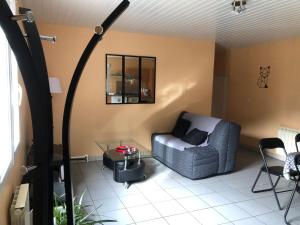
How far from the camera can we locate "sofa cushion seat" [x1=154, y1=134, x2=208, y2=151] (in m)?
3.93

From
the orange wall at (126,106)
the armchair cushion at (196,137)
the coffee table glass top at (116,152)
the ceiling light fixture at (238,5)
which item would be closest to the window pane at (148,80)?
the orange wall at (126,106)

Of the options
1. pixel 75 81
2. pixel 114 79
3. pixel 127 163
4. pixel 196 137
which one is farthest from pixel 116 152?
pixel 75 81

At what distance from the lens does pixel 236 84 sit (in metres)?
5.94

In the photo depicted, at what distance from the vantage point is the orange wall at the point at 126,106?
13.6ft

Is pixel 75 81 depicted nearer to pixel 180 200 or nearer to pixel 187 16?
pixel 180 200

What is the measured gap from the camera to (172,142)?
4145mm

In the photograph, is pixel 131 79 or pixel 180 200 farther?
pixel 131 79

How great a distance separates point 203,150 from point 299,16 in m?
2.22

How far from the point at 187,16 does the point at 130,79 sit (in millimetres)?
1649

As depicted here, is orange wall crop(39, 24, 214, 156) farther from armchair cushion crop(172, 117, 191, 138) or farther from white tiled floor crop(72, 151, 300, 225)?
white tiled floor crop(72, 151, 300, 225)

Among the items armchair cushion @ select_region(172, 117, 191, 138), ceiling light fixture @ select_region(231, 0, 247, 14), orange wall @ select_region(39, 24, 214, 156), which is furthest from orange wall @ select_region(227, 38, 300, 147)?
ceiling light fixture @ select_region(231, 0, 247, 14)

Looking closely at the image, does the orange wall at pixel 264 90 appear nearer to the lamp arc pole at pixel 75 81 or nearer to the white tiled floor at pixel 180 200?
the white tiled floor at pixel 180 200

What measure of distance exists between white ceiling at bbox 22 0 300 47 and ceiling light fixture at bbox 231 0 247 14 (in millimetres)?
60

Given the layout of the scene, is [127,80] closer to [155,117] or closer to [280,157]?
[155,117]
